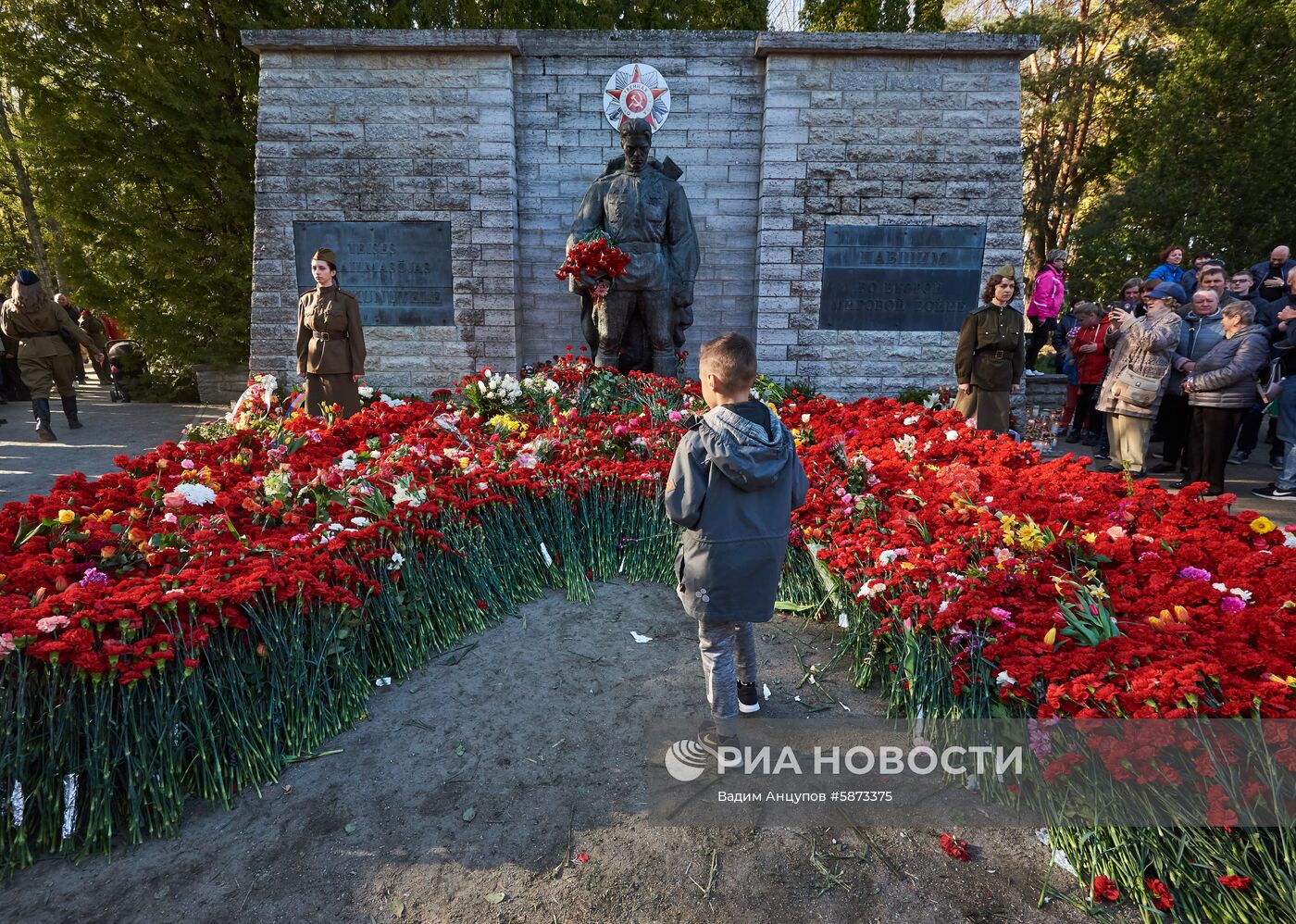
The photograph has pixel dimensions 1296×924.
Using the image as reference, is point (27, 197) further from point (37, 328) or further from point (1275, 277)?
point (1275, 277)

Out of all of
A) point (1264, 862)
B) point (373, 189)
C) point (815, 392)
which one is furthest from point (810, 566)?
point (373, 189)

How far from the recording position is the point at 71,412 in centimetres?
862

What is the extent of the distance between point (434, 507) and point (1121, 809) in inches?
122

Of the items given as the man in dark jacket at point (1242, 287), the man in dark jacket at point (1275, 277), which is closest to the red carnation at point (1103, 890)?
the man in dark jacket at point (1242, 287)

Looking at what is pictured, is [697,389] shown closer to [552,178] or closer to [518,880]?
[552,178]

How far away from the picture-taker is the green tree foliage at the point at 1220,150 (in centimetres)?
1222

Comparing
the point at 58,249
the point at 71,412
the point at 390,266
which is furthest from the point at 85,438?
the point at 58,249

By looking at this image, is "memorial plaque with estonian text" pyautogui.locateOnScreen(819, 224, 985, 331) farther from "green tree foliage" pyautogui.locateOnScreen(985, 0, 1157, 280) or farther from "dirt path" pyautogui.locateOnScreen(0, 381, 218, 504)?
"green tree foliage" pyautogui.locateOnScreen(985, 0, 1157, 280)

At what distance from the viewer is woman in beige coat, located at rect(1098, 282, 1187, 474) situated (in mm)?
5523

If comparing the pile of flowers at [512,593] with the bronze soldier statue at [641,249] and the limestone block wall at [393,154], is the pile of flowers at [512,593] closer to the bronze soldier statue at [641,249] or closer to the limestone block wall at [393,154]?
the bronze soldier statue at [641,249]

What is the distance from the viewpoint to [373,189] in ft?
27.9

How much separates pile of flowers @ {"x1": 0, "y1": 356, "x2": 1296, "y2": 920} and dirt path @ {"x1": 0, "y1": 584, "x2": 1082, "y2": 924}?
16 centimetres

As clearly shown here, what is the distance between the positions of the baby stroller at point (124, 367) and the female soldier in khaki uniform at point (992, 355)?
38.0 feet

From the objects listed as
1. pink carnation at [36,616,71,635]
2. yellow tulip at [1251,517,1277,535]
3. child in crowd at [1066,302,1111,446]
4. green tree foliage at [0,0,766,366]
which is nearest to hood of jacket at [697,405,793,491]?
pink carnation at [36,616,71,635]
